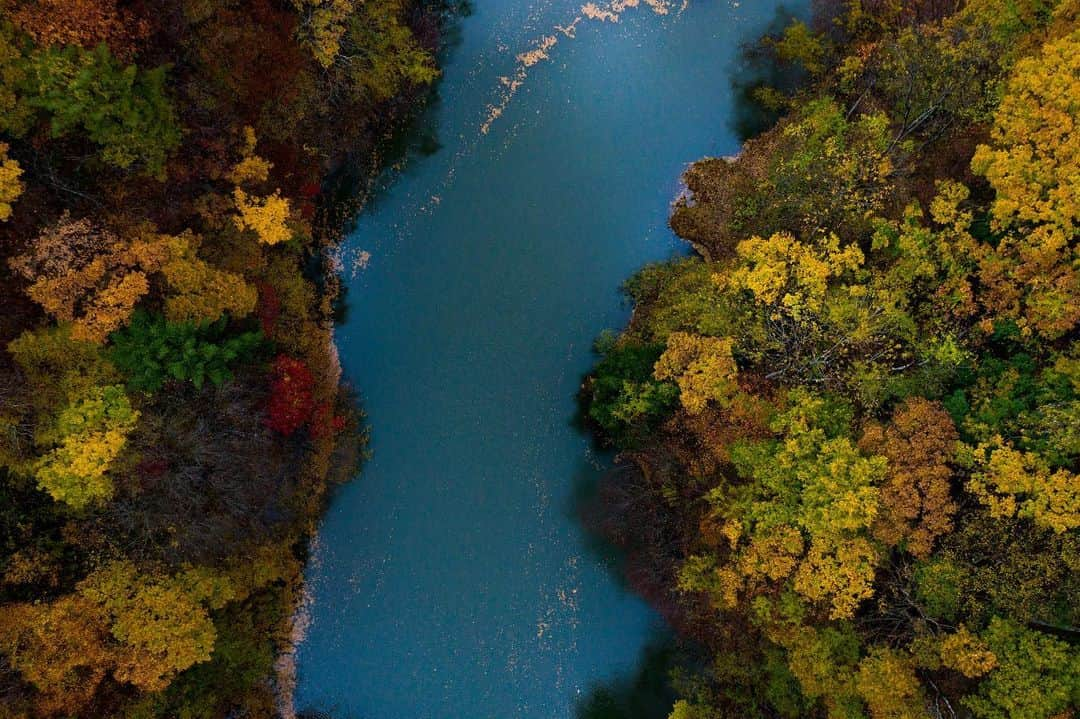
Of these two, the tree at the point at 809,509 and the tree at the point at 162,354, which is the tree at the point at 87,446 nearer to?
the tree at the point at 162,354

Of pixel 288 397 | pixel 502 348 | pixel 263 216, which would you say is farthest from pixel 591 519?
pixel 263 216

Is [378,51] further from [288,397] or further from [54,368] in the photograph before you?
[54,368]

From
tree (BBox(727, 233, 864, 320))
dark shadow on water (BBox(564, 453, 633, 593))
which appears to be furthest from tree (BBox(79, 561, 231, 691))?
tree (BBox(727, 233, 864, 320))

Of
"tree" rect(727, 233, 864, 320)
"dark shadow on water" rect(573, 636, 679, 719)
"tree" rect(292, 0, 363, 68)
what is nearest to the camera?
"tree" rect(727, 233, 864, 320)

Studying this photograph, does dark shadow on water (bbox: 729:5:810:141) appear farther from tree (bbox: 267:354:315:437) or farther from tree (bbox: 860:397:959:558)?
tree (bbox: 267:354:315:437)

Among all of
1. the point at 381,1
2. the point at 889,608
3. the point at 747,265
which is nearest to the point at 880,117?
the point at 747,265

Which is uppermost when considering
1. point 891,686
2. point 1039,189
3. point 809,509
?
point 1039,189
